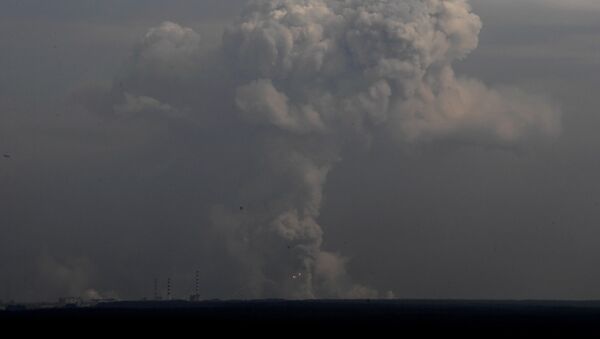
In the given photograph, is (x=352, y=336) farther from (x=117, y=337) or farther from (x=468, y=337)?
(x=117, y=337)

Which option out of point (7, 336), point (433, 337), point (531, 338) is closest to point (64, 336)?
point (7, 336)

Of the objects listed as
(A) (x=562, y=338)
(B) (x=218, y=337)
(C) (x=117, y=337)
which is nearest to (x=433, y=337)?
(A) (x=562, y=338)

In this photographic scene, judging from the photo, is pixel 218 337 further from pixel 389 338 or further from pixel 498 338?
pixel 498 338

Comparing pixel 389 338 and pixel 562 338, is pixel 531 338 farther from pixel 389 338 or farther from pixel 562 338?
pixel 389 338

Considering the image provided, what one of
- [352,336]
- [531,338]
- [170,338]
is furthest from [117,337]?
[531,338]

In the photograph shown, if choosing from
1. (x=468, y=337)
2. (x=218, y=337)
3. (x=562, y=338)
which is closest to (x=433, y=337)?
(x=468, y=337)

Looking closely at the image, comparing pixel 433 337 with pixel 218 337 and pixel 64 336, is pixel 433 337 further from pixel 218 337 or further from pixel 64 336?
pixel 64 336
